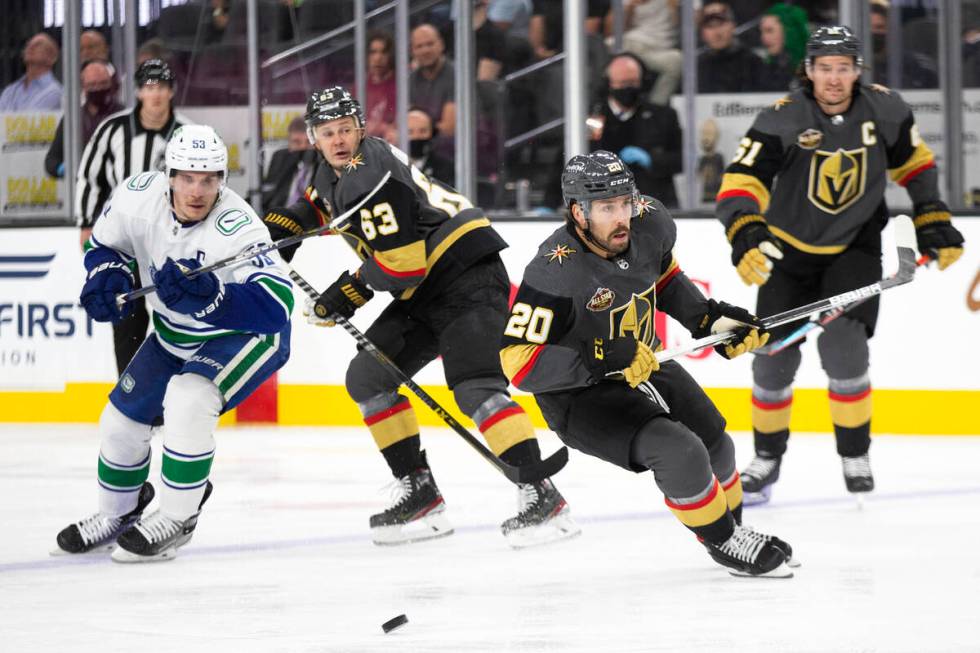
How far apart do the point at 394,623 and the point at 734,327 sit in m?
1.05

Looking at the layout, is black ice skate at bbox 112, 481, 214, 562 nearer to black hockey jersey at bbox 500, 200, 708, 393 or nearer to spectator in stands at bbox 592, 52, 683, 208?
black hockey jersey at bbox 500, 200, 708, 393

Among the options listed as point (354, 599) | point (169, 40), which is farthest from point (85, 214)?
point (354, 599)

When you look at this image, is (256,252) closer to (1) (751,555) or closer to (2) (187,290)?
(2) (187,290)

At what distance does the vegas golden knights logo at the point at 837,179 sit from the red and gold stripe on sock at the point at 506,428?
3.80ft

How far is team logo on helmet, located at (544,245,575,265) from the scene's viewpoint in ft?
11.6

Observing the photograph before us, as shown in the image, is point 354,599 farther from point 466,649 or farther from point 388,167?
point 388,167

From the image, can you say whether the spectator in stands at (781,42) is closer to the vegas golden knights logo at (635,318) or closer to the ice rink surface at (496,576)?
the ice rink surface at (496,576)

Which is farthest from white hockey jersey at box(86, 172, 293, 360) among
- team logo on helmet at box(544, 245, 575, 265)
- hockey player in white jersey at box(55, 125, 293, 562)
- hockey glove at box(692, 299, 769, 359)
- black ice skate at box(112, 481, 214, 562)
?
hockey glove at box(692, 299, 769, 359)

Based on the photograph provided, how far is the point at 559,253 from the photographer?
3.54 meters

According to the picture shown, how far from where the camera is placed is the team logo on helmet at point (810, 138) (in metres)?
4.66

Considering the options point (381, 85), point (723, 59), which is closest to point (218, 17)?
point (381, 85)

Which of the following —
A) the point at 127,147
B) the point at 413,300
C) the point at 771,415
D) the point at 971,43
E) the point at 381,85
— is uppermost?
the point at 971,43

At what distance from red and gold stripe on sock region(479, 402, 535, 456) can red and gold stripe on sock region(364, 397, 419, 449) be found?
26 centimetres

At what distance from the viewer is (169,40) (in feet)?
24.6
